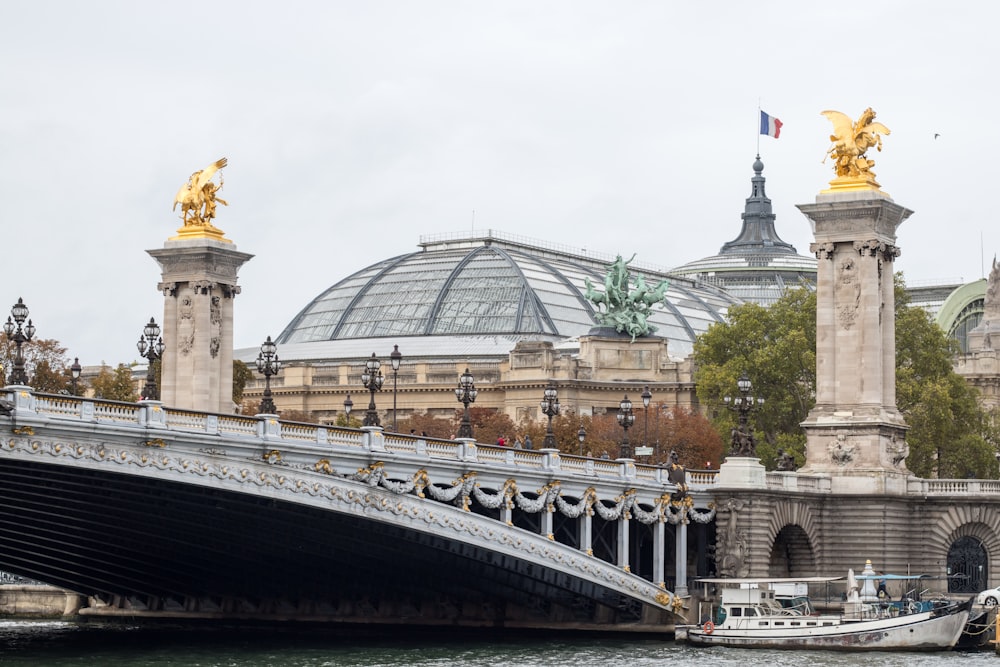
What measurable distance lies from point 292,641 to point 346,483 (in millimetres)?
9167

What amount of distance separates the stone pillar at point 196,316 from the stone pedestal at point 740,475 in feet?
71.1

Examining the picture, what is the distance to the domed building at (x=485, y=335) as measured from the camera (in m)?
132

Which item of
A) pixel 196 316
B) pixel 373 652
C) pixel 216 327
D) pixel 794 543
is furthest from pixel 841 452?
pixel 196 316

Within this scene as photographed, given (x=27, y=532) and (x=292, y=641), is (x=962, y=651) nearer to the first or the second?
(x=292, y=641)

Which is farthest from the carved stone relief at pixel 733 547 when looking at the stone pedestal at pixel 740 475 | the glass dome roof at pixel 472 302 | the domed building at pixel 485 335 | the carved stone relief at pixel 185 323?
the glass dome roof at pixel 472 302

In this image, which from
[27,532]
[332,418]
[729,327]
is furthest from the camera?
[332,418]

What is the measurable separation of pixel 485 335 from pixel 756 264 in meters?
42.6

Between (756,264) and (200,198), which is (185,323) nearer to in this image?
(200,198)

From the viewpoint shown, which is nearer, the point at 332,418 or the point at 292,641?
the point at 292,641

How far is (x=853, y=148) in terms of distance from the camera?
78.2 meters

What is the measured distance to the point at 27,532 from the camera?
6525 centimetres

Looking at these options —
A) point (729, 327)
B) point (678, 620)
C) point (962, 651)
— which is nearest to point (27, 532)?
point (678, 620)

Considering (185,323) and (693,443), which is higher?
(185,323)

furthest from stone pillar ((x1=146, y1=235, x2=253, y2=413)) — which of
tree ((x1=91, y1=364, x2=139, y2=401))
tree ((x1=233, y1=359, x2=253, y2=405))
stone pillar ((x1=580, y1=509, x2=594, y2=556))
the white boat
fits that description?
the white boat
